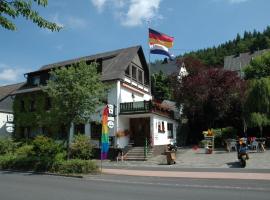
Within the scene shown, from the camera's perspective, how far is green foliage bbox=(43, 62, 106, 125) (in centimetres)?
2380

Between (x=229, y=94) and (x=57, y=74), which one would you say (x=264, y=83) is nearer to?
(x=229, y=94)

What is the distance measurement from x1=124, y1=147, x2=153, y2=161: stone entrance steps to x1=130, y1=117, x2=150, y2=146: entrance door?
215cm

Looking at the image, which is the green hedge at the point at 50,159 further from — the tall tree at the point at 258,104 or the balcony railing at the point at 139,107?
the tall tree at the point at 258,104

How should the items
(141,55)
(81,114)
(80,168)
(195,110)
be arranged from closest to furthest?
(80,168), (81,114), (195,110), (141,55)

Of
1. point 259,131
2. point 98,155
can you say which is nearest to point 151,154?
point 98,155

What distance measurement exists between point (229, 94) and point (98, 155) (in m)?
13.5

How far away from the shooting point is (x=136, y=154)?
31312mm

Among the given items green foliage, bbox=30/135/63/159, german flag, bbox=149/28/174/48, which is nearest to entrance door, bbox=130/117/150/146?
german flag, bbox=149/28/174/48

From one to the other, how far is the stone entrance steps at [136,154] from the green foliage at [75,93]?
7.25 meters

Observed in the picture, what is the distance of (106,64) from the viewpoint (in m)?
38.4

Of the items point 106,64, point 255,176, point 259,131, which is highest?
point 106,64

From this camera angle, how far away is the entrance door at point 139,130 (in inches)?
1371

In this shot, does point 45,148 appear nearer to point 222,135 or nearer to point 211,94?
point 222,135

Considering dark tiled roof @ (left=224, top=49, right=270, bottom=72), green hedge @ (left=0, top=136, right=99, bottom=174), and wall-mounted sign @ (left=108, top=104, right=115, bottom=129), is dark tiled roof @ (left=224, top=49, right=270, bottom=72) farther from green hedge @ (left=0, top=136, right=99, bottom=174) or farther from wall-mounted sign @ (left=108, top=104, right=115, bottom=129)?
green hedge @ (left=0, top=136, right=99, bottom=174)
